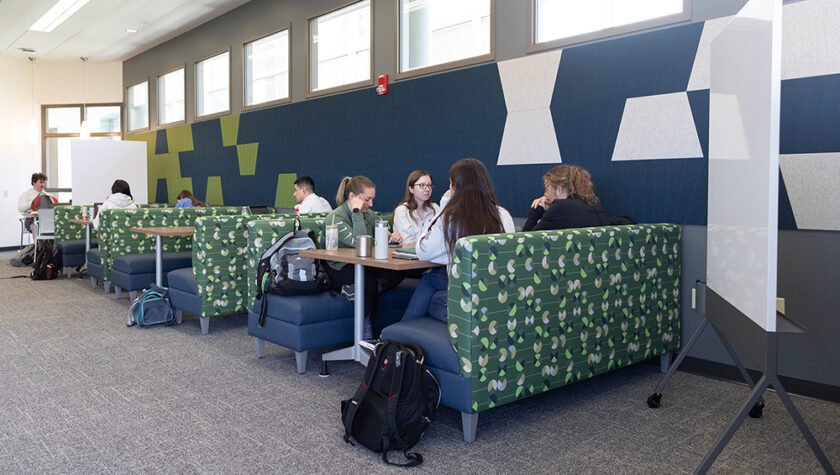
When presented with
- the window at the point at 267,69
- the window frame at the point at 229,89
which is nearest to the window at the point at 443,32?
the window at the point at 267,69

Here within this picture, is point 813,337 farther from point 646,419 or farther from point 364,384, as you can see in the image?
point 364,384

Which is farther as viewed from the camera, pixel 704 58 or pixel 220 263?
pixel 220 263

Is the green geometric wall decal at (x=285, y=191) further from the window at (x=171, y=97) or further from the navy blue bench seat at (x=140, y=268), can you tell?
the window at (x=171, y=97)

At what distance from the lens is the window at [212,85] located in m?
7.72

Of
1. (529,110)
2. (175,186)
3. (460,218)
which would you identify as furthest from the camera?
(175,186)

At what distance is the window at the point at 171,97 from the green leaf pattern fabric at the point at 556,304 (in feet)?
24.2

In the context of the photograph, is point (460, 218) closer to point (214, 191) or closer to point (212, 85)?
point (214, 191)

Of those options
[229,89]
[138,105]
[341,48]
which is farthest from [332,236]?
[138,105]

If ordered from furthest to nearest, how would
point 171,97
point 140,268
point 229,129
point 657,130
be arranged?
point 171,97, point 229,129, point 140,268, point 657,130

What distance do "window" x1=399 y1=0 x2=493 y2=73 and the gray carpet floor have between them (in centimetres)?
→ 268

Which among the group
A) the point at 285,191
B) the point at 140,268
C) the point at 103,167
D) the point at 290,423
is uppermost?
the point at 103,167

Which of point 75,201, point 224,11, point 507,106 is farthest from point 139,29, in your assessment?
point 507,106

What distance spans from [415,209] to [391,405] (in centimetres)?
236

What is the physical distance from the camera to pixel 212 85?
801cm
